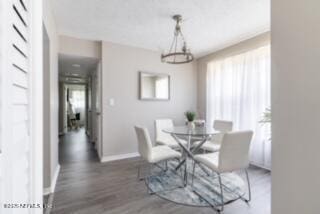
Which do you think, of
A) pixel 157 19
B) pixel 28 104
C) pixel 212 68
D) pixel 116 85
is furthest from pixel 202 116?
pixel 28 104

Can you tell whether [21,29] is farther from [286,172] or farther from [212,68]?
[212,68]

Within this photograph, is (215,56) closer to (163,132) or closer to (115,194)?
(163,132)

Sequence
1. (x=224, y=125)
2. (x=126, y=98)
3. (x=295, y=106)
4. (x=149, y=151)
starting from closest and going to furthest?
(x=295, y=106) → (x=149, y=151) → (x=224, y=125) → (x=126, y=98)

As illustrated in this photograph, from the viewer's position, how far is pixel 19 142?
621 mm

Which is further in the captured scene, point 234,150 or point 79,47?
point 79,47

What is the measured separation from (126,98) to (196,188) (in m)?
2.29

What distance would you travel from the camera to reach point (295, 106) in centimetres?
91

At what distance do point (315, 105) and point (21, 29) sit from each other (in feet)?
4.32

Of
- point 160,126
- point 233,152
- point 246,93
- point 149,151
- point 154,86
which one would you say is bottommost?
point 149,151

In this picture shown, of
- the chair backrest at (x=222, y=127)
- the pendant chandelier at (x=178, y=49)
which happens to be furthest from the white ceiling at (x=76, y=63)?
the chair backrest at (x=222, y=127)

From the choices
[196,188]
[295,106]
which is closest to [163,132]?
[196,188]

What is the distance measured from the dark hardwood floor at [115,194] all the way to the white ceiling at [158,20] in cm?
248

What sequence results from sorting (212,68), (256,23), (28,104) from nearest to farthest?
(28,104) < (256,23) < (212,68)

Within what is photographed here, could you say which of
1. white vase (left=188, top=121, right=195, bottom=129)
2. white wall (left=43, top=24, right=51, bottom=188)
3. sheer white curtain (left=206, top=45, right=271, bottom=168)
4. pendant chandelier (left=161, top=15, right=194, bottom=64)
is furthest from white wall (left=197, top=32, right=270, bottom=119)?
white wall (left=43, top=24, right=51, bottom=188)
